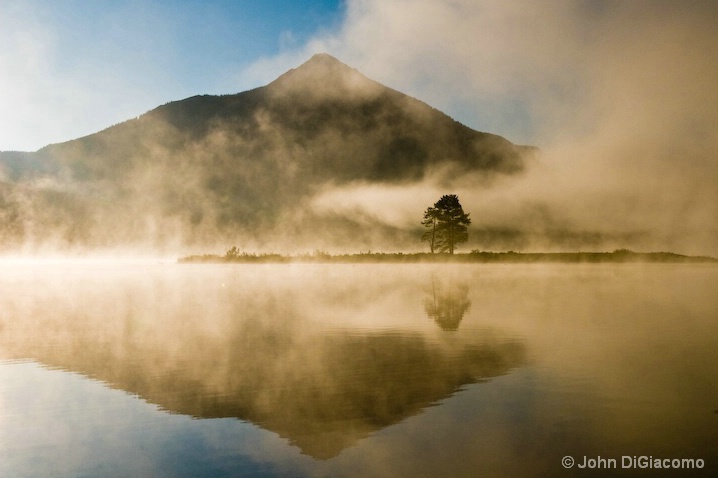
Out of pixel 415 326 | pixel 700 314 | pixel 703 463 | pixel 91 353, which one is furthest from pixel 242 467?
pixel 700 314

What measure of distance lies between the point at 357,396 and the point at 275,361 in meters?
5.84

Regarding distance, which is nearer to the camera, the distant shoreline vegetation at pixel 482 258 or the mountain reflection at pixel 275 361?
the mountain reflection at pixel 275 361

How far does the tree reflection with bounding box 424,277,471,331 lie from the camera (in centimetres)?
3116

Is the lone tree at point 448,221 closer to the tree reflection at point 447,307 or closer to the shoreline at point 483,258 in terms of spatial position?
the shoreline at point 483,258

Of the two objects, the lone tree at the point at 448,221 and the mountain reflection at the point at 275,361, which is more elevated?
the lone tree at the point at 448,221

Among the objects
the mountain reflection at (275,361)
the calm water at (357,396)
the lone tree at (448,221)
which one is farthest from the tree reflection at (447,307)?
the lone tree at (448,221)

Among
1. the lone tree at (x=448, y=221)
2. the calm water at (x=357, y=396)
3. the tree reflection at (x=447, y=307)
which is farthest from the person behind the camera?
the lone tree at (x=448, y=221)

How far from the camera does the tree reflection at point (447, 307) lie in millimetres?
31156

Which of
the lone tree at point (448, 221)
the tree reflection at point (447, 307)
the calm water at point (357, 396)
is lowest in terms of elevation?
the calm water at point (357, 396)

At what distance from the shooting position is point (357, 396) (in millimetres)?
16062

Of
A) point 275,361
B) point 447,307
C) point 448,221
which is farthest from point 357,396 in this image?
point 448,221

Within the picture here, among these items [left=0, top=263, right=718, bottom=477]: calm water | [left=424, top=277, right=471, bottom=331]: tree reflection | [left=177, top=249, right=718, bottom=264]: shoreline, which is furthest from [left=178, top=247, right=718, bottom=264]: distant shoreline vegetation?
[left=0, top=263, right=718, bottom=477]: calm water

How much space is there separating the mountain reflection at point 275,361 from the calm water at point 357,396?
0.31ft

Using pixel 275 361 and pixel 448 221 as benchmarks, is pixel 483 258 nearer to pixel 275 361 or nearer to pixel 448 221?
pixel 448 221
